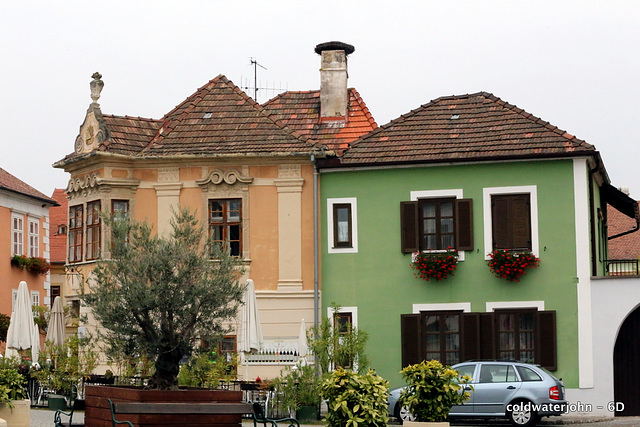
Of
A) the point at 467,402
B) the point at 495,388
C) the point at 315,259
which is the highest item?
A: the point at 315,259

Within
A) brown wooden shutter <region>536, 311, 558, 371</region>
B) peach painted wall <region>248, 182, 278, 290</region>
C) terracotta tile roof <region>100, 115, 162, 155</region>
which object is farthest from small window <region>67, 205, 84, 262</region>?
brown wooden shutter <region>536, 311, 558, 371</region>

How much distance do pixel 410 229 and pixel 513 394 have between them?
23.2 feet

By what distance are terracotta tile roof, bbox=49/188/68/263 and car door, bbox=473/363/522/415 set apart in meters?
34.6

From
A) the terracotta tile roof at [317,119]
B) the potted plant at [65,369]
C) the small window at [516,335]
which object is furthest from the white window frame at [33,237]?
the small window at [516,335]

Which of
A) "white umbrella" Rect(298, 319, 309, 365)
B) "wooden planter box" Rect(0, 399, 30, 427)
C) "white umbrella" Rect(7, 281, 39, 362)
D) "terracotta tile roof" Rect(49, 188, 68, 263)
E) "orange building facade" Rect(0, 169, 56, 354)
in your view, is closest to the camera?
"wooden planter box" Rect(0, 399, 30, 427)

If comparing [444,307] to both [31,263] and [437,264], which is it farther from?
[31,263]

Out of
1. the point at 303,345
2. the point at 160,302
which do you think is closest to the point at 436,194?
the point at 303,345

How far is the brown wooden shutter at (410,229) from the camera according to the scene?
30422 millimetres

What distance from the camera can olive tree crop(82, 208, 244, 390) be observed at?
18859 mm

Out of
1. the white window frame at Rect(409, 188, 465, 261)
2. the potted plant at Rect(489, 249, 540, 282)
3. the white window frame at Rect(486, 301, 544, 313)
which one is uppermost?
the white window frame at Rect(409, 188, 465, 261)

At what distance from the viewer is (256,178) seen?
31.6 meters

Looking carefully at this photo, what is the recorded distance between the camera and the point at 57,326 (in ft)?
97.3

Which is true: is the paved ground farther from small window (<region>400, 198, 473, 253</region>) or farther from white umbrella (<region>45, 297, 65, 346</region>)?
small window (<region>400, 198, 473, 253</region>)

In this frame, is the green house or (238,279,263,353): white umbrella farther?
the green house
